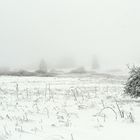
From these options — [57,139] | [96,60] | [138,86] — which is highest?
[96,60]

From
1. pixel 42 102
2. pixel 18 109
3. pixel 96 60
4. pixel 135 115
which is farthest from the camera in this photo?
pixel 96 60

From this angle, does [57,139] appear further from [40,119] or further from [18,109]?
[18,109]

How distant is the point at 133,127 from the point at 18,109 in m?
3.92

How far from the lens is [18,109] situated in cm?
929

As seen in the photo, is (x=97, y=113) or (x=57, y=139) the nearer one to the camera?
(x=57, y=139)

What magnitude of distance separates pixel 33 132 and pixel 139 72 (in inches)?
246

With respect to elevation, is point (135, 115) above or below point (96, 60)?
below

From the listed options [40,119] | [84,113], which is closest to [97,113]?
[84,113]

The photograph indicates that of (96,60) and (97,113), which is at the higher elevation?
(96,60)

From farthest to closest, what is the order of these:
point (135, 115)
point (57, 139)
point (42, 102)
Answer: point (42, 102) → point (135, 115) → point (57, 139)

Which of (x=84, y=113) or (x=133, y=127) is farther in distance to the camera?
(x=84, y=113)

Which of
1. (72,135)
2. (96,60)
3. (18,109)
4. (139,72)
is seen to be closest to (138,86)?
(139,72)

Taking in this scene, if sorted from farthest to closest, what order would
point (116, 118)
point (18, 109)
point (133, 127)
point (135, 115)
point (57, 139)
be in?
point (18, 109), point (135, 115), point (116, 118), point (133, 127), point (57, 139)

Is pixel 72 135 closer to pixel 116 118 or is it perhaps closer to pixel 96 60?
pixel 116 118
